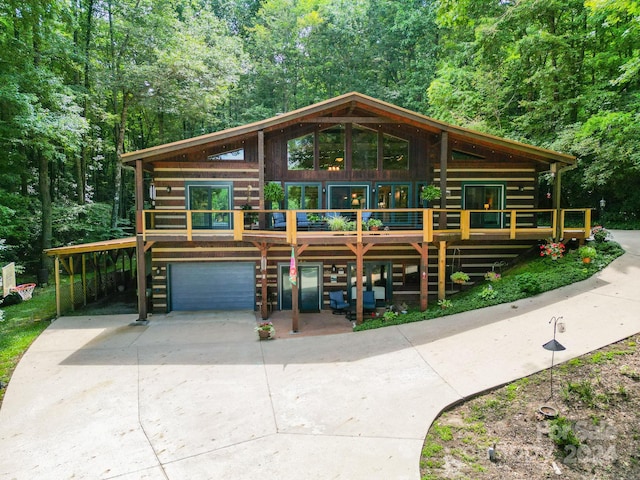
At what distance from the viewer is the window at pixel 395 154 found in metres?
13.1

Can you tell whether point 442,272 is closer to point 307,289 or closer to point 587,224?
point 307,289

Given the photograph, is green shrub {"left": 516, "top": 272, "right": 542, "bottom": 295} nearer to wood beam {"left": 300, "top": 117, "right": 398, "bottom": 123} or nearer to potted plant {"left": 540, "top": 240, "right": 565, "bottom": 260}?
potted plant {"left": 540, "top": 240, "right": 565, "bottom": 260}

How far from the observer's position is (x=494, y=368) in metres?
6.93

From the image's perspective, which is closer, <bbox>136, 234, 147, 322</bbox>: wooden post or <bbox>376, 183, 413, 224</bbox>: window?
<bbox>136, 234, 147, 322</bbox>: wooden post

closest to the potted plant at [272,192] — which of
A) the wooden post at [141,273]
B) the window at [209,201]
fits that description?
the window at [209,201]

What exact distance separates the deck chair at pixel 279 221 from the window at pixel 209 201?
1742mm

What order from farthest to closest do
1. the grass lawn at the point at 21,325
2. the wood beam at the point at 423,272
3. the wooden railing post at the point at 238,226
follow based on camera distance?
1. the wooden railing post at the point at 238,226
2. the wood beam at the point at 423,272
3. the grass lawn at the point at 21,325

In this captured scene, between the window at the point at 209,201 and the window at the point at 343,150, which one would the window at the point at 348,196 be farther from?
the window at the point at 209,201

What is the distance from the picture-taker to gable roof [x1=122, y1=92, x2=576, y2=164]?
1128 centimetres

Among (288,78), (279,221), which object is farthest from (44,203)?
(288,78)

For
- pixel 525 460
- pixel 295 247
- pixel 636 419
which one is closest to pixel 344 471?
pixel 525 460

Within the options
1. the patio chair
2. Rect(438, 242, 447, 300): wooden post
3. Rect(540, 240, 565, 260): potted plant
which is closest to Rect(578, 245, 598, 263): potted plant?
Rect(540, 240, 565, 260): potted plant

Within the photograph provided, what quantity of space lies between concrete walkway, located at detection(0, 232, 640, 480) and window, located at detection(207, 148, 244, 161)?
234 inches

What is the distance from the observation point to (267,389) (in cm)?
686
